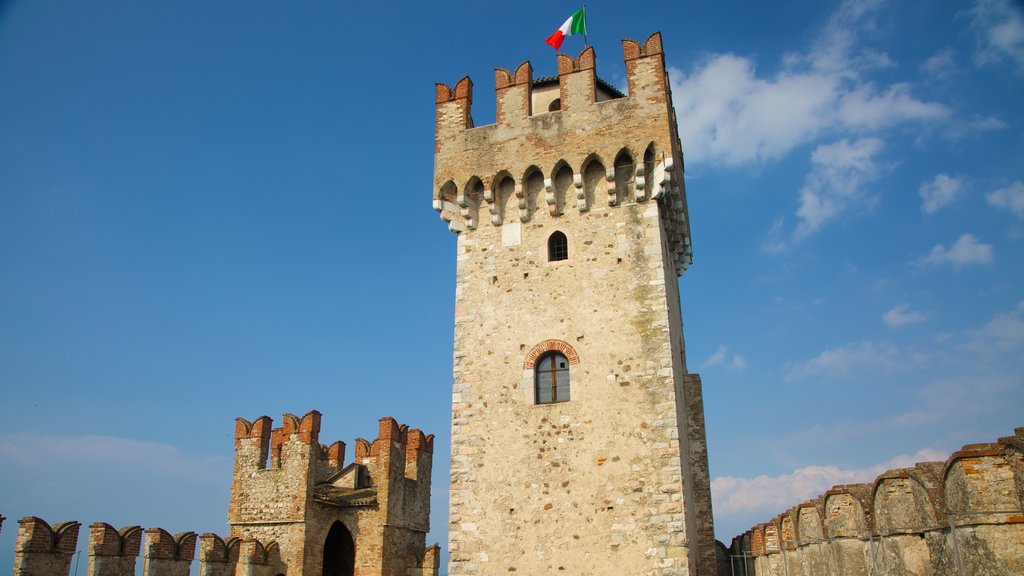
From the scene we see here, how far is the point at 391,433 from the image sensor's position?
2262 centimetres

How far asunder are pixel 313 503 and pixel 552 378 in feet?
35.0

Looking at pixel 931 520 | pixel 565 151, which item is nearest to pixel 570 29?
pixel 565 151

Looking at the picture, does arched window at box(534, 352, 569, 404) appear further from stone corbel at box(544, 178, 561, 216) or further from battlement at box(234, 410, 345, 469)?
battlement at box(234, 410, 345, 469)

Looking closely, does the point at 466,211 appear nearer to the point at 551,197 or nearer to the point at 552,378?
the point at 551,197

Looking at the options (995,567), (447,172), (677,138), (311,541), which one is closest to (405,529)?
(311,541)

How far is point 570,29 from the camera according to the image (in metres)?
17.7

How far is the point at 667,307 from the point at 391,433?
11.6m

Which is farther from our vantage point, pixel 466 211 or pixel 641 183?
pixel 466 211

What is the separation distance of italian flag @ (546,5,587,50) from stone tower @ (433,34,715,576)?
1275 millimetres

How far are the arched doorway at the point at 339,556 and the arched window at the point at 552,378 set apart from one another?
1305 cm

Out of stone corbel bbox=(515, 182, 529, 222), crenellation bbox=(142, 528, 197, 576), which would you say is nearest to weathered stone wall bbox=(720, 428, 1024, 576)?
stone corbel bbox=(515, 182, 529, 222)

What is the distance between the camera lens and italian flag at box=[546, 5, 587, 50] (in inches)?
696

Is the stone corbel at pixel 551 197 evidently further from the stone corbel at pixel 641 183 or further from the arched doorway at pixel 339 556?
the arched doorway at pixel 339 556

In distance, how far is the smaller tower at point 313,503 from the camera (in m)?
21.1
